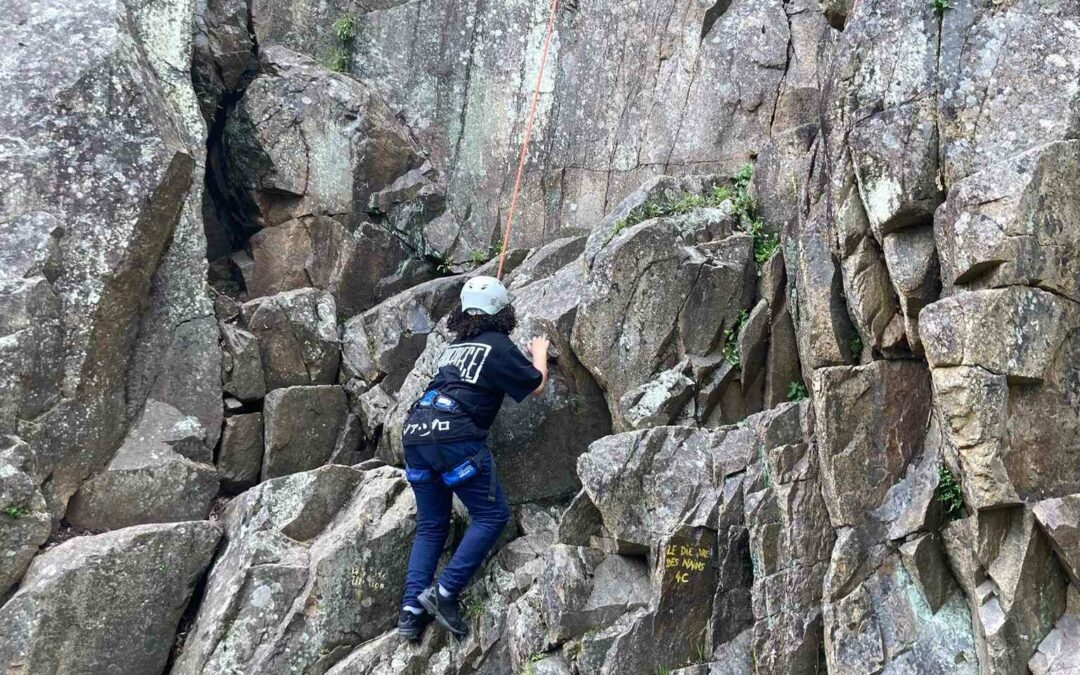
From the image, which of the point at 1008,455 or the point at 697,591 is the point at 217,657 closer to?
the point at 697,591

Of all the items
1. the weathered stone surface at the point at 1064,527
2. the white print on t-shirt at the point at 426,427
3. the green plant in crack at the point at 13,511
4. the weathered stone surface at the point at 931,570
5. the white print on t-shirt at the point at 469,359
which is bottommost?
the green plant in crack at the point at 13,511

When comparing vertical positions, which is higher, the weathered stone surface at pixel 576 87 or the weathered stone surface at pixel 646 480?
the weathered stone surface at pixel 576 87

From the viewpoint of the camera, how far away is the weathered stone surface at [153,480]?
1035 cm

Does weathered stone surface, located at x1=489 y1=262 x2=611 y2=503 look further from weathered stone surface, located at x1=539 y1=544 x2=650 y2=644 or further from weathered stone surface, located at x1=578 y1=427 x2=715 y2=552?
weathered stone surface, located at x1=539 y1=544 x2=650 y2=644

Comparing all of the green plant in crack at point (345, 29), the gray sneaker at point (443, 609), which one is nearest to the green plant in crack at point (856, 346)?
the gray sneaker at point (443, 609)

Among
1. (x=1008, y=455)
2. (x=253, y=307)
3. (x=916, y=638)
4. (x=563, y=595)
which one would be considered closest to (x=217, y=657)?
(x=563, y=595)

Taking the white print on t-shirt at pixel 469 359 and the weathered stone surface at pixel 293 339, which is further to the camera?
the weathered stone surface at pixel 293 339

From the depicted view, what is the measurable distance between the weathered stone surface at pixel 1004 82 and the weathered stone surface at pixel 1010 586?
2564 millimetres

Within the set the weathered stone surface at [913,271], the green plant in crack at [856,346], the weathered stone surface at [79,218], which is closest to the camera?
the weathered stone surface at [913,271]

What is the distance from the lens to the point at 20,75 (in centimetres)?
1064

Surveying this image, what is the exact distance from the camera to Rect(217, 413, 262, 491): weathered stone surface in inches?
440

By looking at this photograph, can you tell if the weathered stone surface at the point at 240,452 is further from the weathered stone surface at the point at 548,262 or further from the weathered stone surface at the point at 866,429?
the weathered stone surface at the point at 866,429

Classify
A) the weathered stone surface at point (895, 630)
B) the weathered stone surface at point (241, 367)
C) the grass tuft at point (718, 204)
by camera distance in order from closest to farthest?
1. the weathered stone surface at point (895, 630)
2. the grass tuft at point (718, 204)
3. the weathered stone surface at point (241, 367)

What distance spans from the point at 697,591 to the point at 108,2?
8343 millimetres
